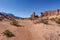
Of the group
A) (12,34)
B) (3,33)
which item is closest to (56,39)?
(12,34)

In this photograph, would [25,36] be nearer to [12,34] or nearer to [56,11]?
[12,34]

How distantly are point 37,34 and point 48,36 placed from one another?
1320 mm

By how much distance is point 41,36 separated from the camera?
1527 centimetres

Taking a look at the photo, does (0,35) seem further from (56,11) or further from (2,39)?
(56,11)

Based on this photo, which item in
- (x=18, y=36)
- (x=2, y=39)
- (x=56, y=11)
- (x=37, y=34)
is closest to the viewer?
(x=2, y=39)

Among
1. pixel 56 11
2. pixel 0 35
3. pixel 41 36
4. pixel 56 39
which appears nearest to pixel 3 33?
pixel 0 35

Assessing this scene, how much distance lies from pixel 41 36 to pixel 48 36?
2.69ft

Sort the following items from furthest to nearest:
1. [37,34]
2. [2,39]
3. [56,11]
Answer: [56,11]
[37,34]
[2,39]

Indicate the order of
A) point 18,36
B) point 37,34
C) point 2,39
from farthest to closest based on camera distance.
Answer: point 37,34, point 18,36, point 2,39

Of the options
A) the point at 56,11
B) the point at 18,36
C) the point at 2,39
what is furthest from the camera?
the point at 56,11

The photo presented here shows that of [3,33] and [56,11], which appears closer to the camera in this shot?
[3,33]

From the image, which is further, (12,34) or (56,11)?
(56,11)

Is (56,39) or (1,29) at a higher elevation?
(1,29)

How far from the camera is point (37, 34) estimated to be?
15.9 m
